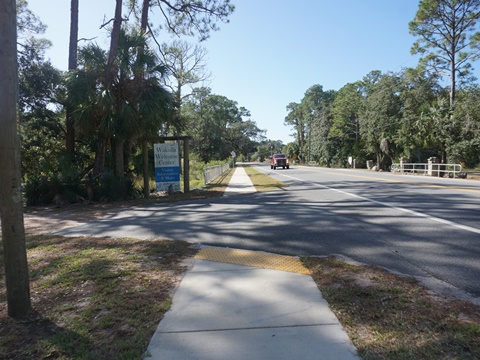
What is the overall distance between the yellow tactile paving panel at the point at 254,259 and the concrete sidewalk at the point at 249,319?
0.16ft

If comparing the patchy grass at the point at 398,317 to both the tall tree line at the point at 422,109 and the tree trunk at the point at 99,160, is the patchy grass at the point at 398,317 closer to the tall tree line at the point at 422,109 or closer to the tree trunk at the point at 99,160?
the tree trunk at the point at 99,160

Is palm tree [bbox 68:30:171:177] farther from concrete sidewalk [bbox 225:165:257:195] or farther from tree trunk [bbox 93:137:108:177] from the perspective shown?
concrete sidewalk [bbox 225:165:257:195]

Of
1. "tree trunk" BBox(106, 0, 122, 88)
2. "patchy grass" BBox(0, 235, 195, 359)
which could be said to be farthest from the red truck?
"patchy grass" BBox(0, 235, 195, 359)

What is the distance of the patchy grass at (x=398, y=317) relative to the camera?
2710mm

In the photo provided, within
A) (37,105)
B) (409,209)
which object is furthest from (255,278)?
(37,105)

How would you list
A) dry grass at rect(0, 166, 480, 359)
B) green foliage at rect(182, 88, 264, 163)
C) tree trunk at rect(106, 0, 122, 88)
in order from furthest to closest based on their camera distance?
green foliage at rect(182, 88, 264, 163) < tree trunk at rect(106, 0, 122, 88) < dry grass at rect(0, 166, 480, 359)

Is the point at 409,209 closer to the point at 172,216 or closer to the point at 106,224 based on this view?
the point at 172,216

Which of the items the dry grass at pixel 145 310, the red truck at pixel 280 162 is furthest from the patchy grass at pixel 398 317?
the red truck at pixel 280 162

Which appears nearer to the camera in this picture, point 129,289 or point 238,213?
point 129,289

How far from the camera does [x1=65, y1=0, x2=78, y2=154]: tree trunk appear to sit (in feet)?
50.6

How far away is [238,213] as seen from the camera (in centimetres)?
981

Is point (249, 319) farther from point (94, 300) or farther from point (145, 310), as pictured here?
point (94, 300)

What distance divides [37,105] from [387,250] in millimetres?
16248

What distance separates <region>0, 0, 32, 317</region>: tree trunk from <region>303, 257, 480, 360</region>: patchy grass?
10.3 feet
